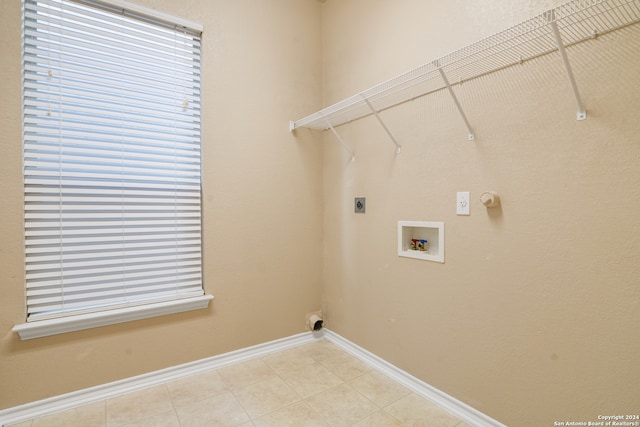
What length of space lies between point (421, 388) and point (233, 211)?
1629 millimetres

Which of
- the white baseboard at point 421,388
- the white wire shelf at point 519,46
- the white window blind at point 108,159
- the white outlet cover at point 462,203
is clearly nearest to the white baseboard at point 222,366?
the white baseboard at point 421,388

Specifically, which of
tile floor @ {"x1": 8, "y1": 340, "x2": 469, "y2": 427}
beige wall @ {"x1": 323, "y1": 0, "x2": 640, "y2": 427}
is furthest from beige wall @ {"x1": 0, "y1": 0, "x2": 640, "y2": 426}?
tile floor @ {"x1": 8, "y1": 340, "x2": 469, "y2": 427}

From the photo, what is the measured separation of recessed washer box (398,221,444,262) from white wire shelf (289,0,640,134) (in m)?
0.53

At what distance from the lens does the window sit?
5.47ft

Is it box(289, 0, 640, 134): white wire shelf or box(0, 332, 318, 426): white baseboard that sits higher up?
box(289, 0, 640, 134): white wire shelf

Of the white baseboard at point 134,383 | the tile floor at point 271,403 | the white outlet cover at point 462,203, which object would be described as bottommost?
the tile floor at point 271,403

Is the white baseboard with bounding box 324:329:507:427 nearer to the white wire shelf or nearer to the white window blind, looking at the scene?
the white window blind

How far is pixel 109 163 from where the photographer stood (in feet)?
5.98

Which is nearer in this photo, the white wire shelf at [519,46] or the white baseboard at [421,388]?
the white wire shelf at [519,46]

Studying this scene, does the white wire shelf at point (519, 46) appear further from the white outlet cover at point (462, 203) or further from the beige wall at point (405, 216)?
the white outlet cover at point (462, 203)

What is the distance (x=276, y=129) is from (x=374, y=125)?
0.75 m

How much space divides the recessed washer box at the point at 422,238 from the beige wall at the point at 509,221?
47 mm

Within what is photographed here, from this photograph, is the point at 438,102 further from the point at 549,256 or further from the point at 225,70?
the point at 225,70

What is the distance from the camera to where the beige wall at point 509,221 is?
3.80 ft
